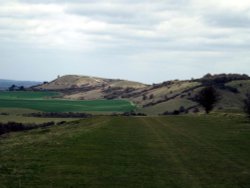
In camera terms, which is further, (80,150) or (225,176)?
(80,150)

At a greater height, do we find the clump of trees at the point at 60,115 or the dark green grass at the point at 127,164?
the clump of trees at the point at 60,115

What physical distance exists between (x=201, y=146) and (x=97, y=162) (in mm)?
11590

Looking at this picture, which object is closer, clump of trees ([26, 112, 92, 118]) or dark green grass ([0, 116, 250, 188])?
dark green grass ([0, 116, 250, 188])

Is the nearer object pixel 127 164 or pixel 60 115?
pixel 127 164

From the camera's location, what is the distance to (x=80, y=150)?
32.4 m

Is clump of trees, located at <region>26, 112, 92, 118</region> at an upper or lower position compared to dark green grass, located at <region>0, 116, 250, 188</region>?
upper

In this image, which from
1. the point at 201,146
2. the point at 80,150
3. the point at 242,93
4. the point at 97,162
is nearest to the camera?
the point at 97,162

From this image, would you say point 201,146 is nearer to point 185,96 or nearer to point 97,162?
point 97,162

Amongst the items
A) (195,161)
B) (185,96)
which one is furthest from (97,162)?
(185,96)

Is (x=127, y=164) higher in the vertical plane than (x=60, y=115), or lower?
lower

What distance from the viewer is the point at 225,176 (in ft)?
73.3

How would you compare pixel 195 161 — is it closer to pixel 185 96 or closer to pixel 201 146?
pixel 201 146

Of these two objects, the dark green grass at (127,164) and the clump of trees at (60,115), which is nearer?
the dark green grass at (127,164)

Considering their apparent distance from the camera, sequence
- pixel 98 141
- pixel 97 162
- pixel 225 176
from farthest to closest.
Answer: pixel 98 141 → pixel 97 162 → pixel 225 176
